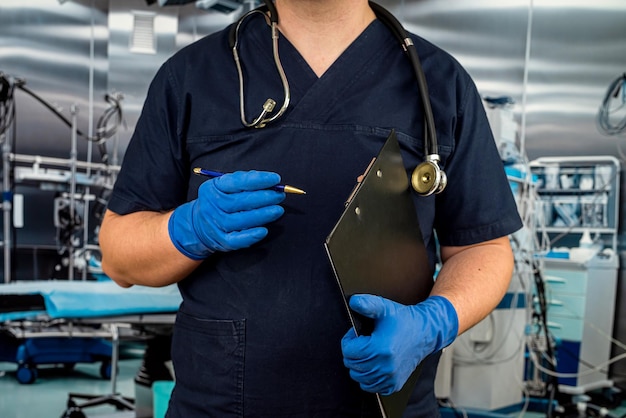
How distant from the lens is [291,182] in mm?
869

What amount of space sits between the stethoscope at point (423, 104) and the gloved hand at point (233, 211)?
114 mm

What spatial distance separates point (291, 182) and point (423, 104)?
0.73ft

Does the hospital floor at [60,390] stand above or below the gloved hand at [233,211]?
below

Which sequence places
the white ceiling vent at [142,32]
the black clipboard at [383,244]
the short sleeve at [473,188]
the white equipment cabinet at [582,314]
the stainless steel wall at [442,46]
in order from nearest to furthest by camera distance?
1. the black clipboard at [383,244]
2. the short sleeve at [473,188]
3. the white equipment cabinet at [582,314]
4. the stainless steel wall at [442,46]
5. the white ceiling vent at [142,32]

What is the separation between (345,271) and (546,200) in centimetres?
358

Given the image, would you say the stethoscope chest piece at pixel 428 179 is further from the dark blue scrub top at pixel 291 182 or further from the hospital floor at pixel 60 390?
the hospital floor at pixel 60 390

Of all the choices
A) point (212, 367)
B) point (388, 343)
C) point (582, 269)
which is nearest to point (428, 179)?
point (388, 343)

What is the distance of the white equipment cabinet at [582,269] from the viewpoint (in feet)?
11.6

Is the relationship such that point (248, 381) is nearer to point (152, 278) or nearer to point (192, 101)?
point (152, 278)

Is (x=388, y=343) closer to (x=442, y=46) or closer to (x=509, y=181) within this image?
(x=509, y=181)

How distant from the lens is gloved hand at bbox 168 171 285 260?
78cm

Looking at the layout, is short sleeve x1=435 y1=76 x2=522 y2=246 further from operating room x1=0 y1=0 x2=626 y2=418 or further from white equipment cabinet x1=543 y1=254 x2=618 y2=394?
white equipment cabinet x1=543 y1=254 x2=618 y2=394

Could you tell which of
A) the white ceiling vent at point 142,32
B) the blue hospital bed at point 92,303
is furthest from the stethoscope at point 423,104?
the white ceiling vent at point 142,32

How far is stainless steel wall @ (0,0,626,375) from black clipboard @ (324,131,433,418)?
10.9 feet
